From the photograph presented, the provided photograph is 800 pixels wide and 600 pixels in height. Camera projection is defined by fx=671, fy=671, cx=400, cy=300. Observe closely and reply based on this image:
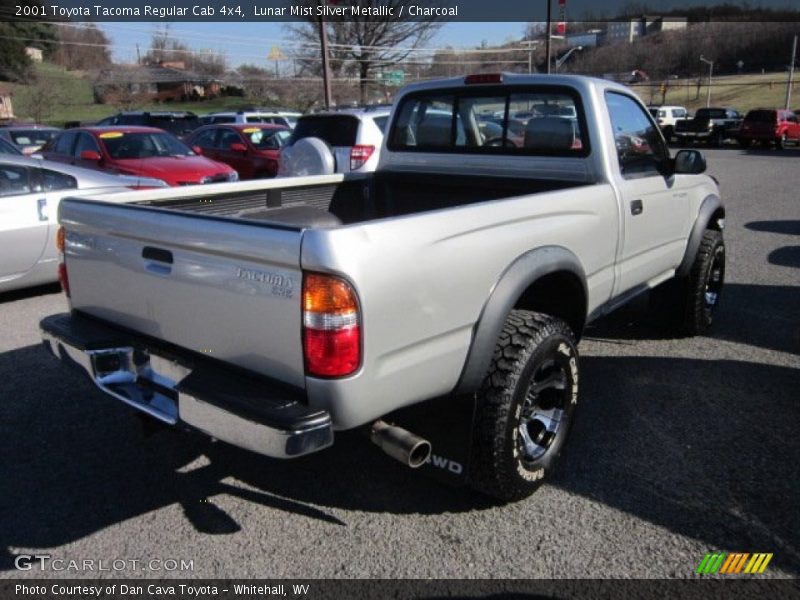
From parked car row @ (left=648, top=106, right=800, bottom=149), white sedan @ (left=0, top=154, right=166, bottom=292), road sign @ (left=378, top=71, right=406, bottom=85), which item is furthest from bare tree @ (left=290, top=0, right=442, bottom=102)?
white sedan @ (left=0, top=154, right=166, bottom=292)

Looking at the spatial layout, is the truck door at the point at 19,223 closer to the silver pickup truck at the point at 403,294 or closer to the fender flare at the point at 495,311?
the silver pickup truck at the point at 403,294

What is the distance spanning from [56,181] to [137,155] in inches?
185

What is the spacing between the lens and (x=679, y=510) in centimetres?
301

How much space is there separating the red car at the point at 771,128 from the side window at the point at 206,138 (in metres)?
23.7

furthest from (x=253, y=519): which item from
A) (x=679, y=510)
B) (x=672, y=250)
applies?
(x=672, y=250)

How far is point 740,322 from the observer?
5570 millimetres

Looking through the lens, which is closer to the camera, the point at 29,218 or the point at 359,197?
the point at 359,197

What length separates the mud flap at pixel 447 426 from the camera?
9.12 feet

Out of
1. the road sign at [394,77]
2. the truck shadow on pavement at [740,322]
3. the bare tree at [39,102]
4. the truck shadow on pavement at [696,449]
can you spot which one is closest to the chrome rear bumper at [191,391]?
the truck shadow on pavement at [696,449]

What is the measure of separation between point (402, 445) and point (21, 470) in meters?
2.14

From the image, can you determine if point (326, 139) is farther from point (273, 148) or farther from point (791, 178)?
point (791, 178)

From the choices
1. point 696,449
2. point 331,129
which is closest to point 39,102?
point 331,129

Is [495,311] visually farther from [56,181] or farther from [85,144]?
[85,144]

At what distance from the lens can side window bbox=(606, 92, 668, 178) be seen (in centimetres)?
396
